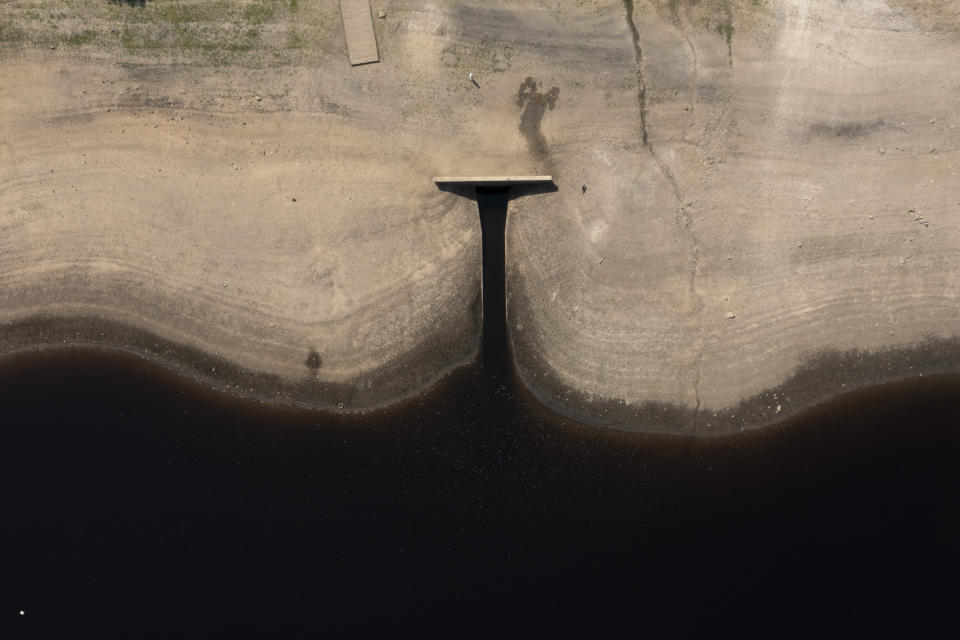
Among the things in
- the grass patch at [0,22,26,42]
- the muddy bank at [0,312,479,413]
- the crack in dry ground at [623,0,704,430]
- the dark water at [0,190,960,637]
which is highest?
the grass patch at [0,22,26,42]

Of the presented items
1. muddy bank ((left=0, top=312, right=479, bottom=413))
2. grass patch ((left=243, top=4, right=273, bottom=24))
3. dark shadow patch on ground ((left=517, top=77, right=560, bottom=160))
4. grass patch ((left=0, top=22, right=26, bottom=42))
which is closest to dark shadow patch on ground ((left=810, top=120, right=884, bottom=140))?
dark shadow patch on ground ((left=517, top=77, right=560, bottom=160))

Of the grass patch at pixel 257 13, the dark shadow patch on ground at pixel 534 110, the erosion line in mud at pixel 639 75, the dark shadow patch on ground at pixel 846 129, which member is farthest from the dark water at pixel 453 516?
the grass patch at pixel 257 13

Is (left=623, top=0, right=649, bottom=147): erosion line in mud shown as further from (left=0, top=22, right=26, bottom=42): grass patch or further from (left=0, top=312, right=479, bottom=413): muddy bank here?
(left=0, top=22, right=26, bottom=42): grass patch

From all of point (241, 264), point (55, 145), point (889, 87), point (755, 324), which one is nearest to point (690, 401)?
point (755, 324)

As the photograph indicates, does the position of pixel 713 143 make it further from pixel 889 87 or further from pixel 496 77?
pixel 496 77

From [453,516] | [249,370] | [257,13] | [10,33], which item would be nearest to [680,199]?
[453,516]

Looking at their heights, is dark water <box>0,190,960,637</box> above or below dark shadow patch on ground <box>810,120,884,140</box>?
below

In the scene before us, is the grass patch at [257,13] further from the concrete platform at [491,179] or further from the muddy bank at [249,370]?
the muddy bank at [249,370]
